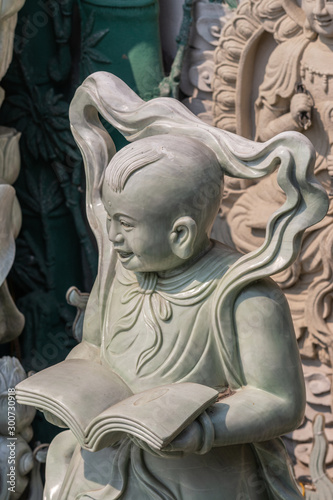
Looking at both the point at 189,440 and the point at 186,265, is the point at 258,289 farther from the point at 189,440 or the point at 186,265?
the point at 189,440

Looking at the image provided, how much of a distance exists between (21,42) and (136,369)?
2182mm

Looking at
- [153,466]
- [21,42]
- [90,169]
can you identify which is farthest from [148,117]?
[21,42]

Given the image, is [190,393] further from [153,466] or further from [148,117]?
[148,117]

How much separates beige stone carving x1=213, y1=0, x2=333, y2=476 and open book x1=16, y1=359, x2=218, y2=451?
158cm

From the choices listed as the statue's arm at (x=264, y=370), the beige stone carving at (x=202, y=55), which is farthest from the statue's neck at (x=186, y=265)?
the beige stone carving at (x=202, y=55)

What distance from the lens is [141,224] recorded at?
1669 millimetres

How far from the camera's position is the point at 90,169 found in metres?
1.94

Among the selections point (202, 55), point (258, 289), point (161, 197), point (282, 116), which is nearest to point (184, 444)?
point (258, 289)

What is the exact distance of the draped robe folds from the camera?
1.71 metres

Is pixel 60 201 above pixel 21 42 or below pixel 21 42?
below

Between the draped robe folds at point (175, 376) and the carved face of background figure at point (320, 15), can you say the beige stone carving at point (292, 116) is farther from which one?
the draped robe folds at point (175, 376)

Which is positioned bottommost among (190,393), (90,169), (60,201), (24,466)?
(24,466)

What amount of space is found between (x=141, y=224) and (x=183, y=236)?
0.27ft

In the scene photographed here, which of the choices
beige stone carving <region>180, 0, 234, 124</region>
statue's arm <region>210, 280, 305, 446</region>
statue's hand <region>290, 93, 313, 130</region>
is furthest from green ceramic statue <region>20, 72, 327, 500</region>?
beige stone carving <region>180, 0, 234, 124</region>
